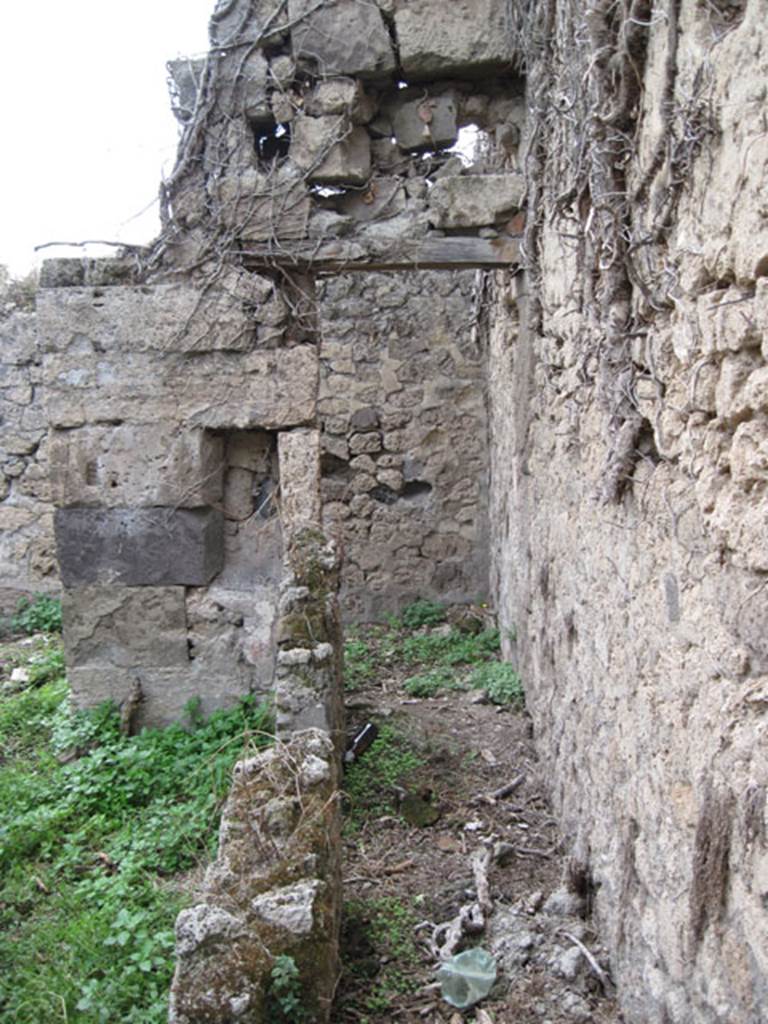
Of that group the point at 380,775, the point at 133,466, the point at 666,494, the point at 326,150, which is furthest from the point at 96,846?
the point at 326,150

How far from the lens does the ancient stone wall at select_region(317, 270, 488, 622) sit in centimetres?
706

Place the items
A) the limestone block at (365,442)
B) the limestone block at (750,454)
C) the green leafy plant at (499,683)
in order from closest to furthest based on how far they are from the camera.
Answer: the limestone block at (750,454) < the green leafy plant at (499,683) < the limestone block at (365,442)

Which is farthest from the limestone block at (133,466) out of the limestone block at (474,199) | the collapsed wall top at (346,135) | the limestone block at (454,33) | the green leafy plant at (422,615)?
the green leafy plant at (422,615)

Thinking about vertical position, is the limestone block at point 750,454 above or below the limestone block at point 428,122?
below

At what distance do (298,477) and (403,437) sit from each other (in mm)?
2660

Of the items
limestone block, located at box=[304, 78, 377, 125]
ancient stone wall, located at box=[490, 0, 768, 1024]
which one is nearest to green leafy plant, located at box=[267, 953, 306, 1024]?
ancient stone wall, located at box=[490, 0, 768, 1024]

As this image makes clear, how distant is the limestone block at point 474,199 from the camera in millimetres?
4422

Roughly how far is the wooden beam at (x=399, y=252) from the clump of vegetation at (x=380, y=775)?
8.38 ft

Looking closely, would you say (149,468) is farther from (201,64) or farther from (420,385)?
(420,385)

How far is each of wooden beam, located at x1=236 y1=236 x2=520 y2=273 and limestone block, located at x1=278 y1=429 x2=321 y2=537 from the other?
941 mm

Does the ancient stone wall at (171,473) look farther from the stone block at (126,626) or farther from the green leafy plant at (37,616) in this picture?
the green leafy plant at (37,616)

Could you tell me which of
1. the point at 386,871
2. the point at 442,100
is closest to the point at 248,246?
the point at 442,100

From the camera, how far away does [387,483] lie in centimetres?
722

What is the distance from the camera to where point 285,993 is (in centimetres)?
216
